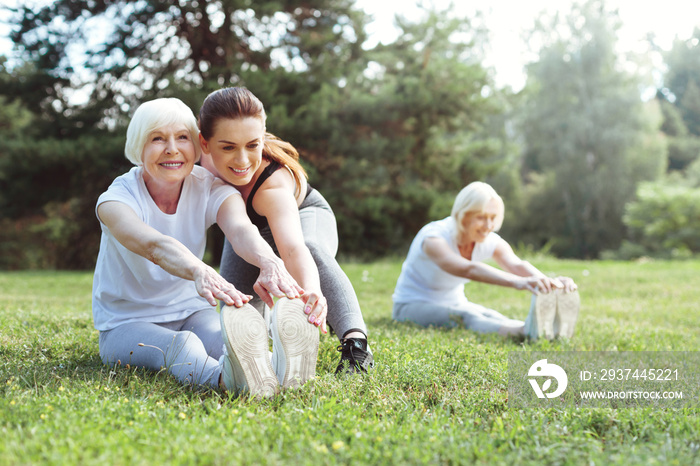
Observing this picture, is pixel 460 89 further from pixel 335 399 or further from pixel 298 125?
pixel 335 399

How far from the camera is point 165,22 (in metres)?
13.1

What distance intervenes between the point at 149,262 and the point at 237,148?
719 mm

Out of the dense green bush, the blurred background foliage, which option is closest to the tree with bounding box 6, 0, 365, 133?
the blurred background foliage

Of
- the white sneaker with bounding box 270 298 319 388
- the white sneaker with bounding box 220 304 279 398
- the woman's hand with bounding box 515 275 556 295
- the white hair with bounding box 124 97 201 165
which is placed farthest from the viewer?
the woman's hand with bounding box 515 275 556 295

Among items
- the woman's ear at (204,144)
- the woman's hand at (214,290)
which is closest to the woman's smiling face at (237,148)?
the woman's ear at (204,144)

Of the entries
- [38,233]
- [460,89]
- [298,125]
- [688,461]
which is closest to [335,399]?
[688,461]

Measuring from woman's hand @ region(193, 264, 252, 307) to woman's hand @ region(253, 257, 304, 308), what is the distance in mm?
156

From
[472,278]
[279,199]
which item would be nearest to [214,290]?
[279,199]

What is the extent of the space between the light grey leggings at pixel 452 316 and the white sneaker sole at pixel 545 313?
1.06 feet

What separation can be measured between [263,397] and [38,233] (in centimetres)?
1602

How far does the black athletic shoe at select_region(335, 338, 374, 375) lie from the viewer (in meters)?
2.83

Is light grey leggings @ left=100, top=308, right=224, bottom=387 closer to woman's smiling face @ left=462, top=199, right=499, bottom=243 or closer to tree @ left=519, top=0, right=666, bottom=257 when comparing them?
woman's smiling face @ left=462, top=199, right=499, bottom=243

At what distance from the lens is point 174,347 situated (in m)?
2.67

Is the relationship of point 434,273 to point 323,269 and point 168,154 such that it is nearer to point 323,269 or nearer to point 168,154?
point 323,269
